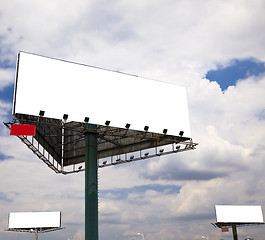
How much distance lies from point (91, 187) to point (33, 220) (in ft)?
159

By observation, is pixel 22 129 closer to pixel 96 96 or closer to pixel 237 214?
pixel 96 96

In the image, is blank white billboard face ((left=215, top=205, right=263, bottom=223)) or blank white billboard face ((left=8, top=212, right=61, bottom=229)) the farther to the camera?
blank white billboard face ((left=8, top=212, right=61, bottom=229))

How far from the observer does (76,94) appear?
3581 cm

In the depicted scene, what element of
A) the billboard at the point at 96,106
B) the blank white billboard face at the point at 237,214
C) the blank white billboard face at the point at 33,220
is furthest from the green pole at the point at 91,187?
the blank white billboard face at the point at 33,220

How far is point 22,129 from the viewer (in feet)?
106

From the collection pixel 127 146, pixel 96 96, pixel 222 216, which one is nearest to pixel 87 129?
pixel 96 96

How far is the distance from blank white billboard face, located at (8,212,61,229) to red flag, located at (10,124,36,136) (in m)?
51.2

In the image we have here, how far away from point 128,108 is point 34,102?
9.61 metres

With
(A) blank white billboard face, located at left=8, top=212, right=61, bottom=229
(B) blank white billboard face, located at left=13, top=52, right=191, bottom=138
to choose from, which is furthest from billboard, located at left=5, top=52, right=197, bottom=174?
(A) blank white billboard face, located at left=8, top=212, right=61, bottom=229

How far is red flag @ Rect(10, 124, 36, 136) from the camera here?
105ft

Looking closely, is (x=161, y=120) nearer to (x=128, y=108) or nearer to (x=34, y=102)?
(x=128, y=108)

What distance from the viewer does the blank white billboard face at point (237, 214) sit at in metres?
74.8

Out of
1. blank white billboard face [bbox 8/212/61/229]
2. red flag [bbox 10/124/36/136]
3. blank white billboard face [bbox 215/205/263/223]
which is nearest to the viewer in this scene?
red flag [bbox 10/124/36/136]

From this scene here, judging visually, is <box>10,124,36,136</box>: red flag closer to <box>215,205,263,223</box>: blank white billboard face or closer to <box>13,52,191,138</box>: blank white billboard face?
<box>13,52,191,138</box>: blank white billboard face
